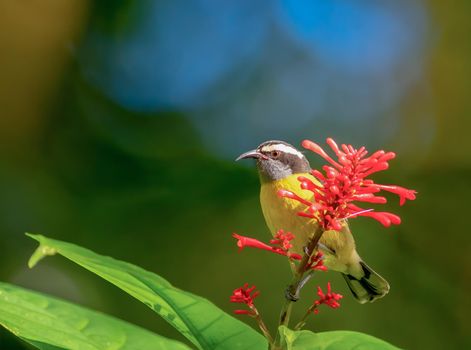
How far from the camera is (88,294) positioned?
368cm

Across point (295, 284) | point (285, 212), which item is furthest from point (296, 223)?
point (295, 284)

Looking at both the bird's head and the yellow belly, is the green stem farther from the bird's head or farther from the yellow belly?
the bird's head

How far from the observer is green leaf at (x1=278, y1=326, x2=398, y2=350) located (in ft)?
3.53

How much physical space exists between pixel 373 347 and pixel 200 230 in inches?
105

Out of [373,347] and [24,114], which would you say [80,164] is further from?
[373,347]

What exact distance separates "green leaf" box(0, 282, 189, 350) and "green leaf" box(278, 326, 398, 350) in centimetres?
38

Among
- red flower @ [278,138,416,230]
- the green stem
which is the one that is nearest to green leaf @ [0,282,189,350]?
the green stem

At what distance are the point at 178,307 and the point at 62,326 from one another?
23cm

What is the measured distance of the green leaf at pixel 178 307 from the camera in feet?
4.26

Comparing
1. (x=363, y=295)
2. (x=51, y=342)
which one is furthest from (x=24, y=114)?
(x=51, y=342)

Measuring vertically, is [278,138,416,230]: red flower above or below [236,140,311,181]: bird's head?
above

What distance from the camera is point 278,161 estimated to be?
2.44 metres

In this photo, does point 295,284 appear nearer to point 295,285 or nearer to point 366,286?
point 295,285

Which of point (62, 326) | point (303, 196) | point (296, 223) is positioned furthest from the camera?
point (303, 196)
